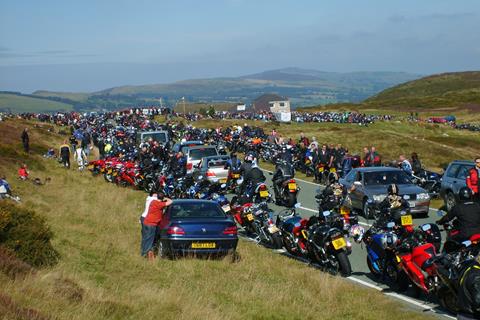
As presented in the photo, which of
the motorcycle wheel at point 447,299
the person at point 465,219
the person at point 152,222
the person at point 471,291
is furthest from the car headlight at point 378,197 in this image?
the person at point 471,291

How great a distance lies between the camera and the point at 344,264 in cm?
1233

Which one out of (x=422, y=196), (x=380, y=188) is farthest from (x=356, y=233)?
(x=380, y=188)

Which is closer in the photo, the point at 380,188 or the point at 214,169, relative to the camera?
the point at 380,188

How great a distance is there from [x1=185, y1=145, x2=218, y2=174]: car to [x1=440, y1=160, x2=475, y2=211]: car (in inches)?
440

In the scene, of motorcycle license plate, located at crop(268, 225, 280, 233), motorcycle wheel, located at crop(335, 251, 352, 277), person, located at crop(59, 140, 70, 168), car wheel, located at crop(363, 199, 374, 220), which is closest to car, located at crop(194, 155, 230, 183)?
car wheel, located at crop(363, 199, 374, 220)

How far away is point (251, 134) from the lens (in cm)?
4603

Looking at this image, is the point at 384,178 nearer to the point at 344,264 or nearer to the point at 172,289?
the point at 344,264

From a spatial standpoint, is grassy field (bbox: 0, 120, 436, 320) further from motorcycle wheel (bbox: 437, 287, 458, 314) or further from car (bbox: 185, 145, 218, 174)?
car (bbox: 185, 145, 218, 174)

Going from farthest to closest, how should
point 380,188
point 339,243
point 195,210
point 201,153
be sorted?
point 201,153 < point 380,188 < point 195,210 < point 339,243

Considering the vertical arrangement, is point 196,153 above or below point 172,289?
below

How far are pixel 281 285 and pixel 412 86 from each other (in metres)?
183

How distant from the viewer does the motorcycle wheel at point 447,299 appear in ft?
31.2

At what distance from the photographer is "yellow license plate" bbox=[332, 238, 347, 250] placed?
12.1m

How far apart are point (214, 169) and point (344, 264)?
46.3ft
